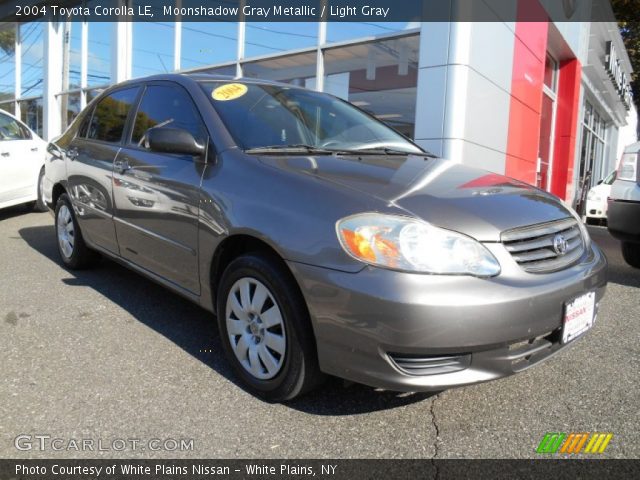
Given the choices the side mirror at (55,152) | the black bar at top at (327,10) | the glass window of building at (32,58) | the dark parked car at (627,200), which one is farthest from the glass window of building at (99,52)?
the dark parked car at (627,200)

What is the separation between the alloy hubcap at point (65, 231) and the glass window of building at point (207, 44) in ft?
18.6

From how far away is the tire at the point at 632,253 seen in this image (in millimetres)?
4832

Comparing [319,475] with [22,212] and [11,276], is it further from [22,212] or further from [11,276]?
[22,212]

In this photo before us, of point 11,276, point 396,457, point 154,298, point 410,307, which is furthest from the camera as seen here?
point 11,276

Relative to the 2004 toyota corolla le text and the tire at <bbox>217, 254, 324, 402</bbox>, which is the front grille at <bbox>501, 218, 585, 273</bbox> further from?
the tire at <bbox>217, 254, 324, 402</bbox>

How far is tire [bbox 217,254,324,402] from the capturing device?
86.0 inches

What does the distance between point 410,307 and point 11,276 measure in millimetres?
3796

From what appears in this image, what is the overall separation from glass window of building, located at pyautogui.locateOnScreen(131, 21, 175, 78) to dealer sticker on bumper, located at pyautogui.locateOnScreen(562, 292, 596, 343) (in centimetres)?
1001

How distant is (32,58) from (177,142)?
613 inches

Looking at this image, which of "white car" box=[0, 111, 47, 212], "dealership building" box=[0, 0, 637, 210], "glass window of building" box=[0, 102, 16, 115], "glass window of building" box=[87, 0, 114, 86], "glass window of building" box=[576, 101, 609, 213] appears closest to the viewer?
"dealership building" box=[0, 0, 637, 210]

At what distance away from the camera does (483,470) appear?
1.96 m

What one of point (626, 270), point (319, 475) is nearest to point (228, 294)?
point (319, 475)

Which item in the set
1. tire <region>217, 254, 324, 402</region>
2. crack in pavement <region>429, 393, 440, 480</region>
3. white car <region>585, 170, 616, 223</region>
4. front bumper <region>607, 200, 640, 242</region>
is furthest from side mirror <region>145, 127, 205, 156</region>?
white car <region>585, 170, 616, 223</region>

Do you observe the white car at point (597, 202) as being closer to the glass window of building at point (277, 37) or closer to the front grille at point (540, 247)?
the glass window of building at point (277, 37)
